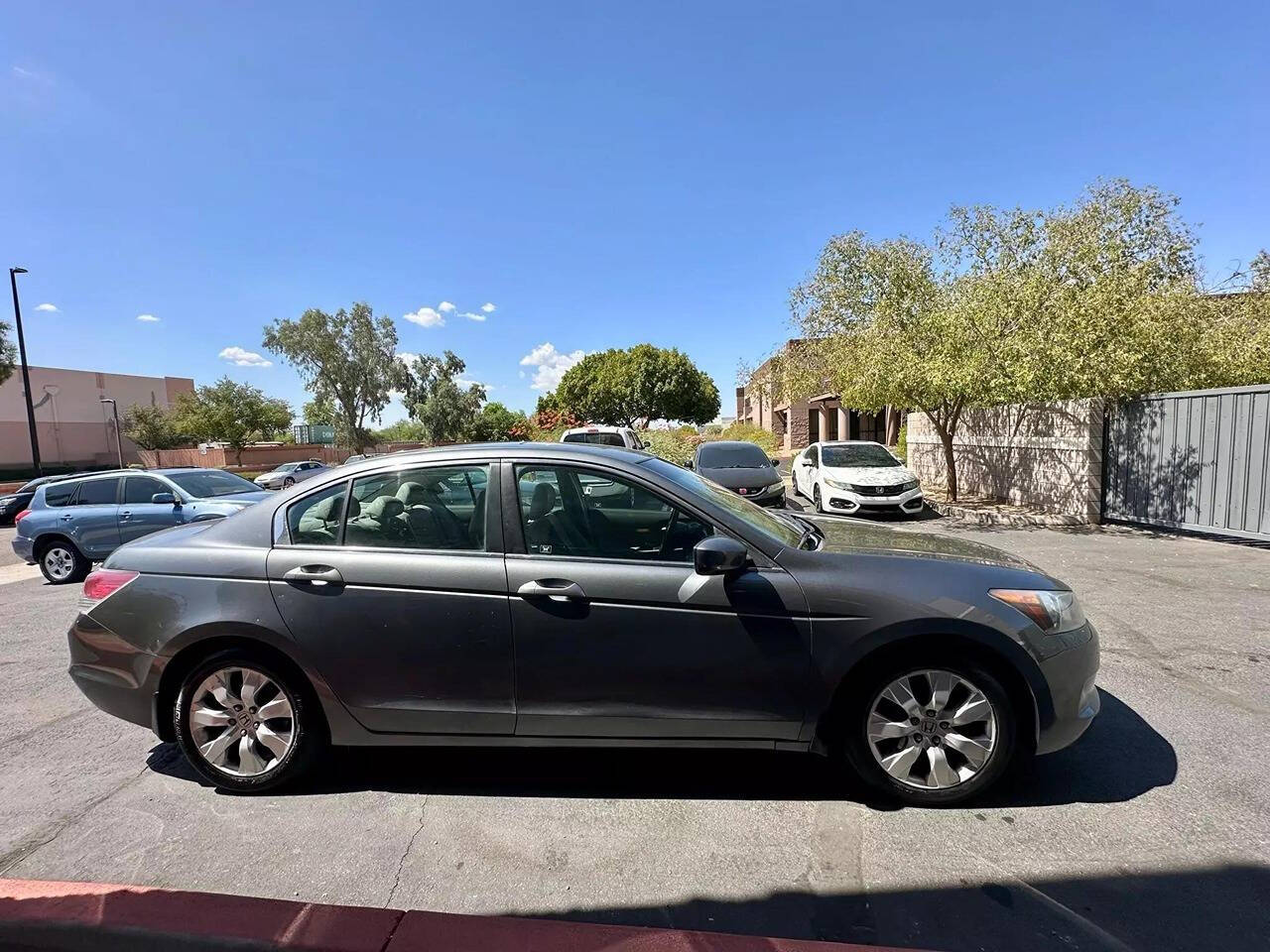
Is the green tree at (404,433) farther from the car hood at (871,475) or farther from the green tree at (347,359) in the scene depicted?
the car hood at (871,475)

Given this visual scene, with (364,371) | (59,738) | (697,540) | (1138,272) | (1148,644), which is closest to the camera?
(697,540)

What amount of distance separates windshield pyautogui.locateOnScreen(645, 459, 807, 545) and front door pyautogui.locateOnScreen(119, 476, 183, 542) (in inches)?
327

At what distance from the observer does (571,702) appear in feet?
9.48

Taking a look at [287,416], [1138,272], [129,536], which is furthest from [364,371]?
[1138,272]

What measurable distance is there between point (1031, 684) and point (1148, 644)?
3117 mm

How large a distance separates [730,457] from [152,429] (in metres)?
45.6

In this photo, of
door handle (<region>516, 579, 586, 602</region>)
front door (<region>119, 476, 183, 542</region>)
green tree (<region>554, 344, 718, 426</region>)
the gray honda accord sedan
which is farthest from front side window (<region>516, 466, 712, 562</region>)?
green tree (<region>554, 344, 718, 426</region>)

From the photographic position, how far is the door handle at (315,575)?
2.99 metres

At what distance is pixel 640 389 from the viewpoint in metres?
56.9

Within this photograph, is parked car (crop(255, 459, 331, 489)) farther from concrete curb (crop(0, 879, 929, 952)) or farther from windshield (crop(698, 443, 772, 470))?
concrete curb (crop(0, 879, 929, 952))

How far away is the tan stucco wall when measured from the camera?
35.7ft

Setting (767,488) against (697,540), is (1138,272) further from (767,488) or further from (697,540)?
(697,540)

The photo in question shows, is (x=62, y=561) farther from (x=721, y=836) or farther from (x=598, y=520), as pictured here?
(x=721, y=836)

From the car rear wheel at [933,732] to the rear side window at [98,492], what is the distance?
10545mm
